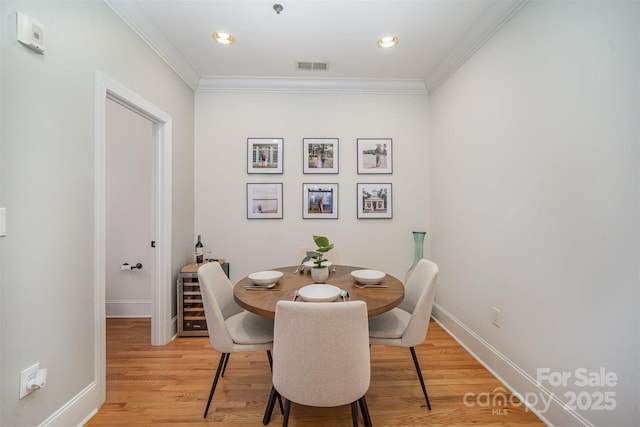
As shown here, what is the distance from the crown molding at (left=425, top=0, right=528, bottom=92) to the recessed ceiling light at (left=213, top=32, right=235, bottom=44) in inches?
79.1

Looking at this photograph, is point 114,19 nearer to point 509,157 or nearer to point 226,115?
point 226,115

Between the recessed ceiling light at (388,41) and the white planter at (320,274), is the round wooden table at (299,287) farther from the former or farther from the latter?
the recessed ceiling light at (388,41)

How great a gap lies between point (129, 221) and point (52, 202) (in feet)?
6.20

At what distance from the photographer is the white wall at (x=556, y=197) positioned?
124 centimetres

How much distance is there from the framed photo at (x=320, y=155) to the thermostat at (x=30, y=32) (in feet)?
7.17

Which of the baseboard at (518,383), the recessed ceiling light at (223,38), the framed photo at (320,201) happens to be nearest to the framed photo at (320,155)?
the framed photo at (320,201)

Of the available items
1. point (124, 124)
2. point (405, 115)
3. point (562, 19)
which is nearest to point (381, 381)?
point (562, 19)

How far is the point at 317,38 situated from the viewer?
7.73ft

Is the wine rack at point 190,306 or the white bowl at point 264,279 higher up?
the white bowl at point 264,279

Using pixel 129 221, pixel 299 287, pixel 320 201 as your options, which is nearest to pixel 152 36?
pixel 129 221

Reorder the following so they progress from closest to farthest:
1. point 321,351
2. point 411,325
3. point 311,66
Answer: point 321,351
point 411,325
point 311,66

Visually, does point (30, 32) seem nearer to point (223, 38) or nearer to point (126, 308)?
point (223, 38)

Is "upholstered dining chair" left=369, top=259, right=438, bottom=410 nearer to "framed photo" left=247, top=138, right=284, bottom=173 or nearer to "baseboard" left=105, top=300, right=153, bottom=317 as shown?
"framed photo" left=247, top=138, right=284, bottom=173

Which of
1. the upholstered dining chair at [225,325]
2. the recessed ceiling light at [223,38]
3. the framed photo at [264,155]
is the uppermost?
the recessed ceiling light at [223,38]
